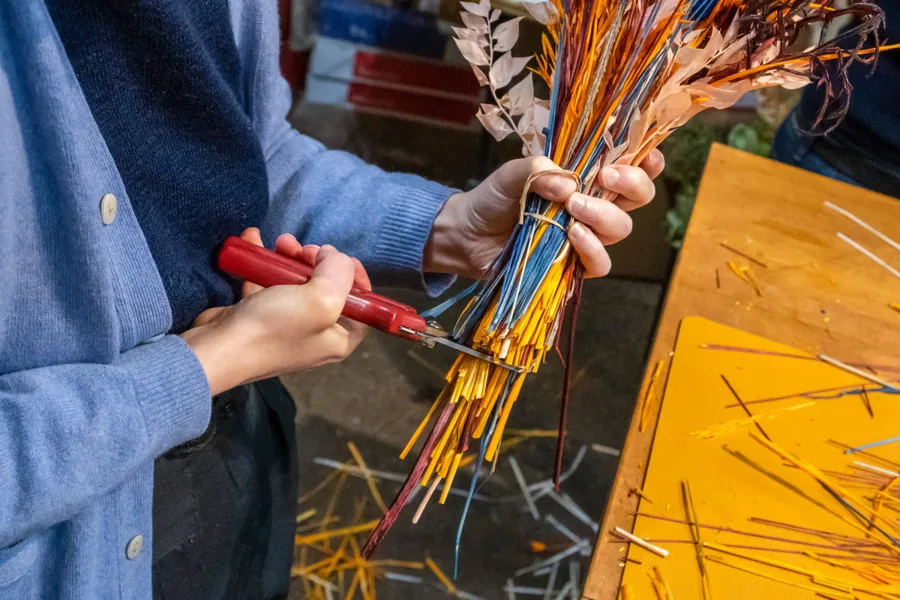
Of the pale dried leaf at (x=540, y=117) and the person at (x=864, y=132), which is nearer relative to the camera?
the pale dried leaf at (x=540, y=117)

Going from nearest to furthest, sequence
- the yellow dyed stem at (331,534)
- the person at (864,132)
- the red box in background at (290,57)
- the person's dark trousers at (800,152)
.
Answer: the person at (864,132) → the person's dark trousers at (800,152) → the yellow dyed stem at (331,534) → the red box in background at (290,57)

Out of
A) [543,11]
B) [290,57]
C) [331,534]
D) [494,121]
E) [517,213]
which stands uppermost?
[543,11]

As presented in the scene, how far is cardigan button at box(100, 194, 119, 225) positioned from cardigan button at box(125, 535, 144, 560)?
1.02 feet

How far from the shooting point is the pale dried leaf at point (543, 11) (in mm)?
Result: 618

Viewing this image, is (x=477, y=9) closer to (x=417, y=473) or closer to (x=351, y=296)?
(x=351, y=296)

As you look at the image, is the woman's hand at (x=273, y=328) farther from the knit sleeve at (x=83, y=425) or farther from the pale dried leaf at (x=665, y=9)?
the pale dried leaf at (x=665, y=9)

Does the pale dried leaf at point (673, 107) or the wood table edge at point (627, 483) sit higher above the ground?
the pale dried leaf at point (673, 107)

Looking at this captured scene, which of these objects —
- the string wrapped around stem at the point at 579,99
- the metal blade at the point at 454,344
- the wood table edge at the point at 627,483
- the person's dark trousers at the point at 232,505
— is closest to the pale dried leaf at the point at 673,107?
the string wrapped around stem at the point at 579,99

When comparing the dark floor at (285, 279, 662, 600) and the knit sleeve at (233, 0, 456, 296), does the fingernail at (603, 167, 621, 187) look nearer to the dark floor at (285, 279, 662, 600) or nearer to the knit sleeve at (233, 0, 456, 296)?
the knit sleeve at (233, 0, 456, 296)

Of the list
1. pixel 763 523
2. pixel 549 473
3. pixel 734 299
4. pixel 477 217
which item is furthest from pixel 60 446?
pixel 549 473

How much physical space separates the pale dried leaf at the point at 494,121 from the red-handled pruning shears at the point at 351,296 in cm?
20

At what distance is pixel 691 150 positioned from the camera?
6.93 ft

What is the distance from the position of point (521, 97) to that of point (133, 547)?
58 centimetres

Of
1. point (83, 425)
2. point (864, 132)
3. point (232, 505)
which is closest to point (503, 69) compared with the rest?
point (83, 425)
